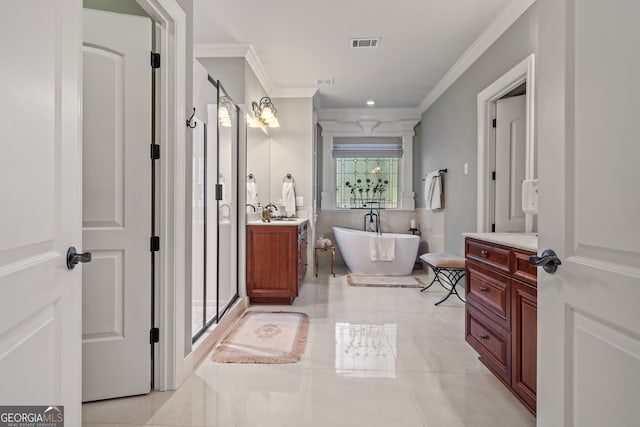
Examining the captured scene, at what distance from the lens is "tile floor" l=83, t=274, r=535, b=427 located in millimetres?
1759

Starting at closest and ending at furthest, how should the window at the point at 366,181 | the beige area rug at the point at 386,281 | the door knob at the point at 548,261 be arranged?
the door knob at the point at 548,261
the beige area rug at the point at 386,281
the window at the point at 366,181

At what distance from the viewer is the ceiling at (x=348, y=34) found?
2.93m

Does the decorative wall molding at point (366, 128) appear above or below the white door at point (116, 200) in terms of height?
above

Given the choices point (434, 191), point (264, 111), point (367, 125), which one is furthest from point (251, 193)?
point (367, 125)

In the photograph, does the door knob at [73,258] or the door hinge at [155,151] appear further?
the door hinge at [155,151]

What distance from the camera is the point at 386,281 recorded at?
16.3 ft

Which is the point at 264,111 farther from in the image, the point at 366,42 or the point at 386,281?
the point at 386,281

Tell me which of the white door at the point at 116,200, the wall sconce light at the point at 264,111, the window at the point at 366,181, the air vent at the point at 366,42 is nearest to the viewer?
the white door at the point at 116,200

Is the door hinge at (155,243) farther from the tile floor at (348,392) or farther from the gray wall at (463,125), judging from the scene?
the gray wall at (463,125)

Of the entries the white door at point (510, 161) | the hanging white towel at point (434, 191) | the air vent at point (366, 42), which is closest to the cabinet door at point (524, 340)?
the white door at point (510, 161)

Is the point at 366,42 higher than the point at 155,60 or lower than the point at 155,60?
higher

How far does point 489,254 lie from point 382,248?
3.11 m

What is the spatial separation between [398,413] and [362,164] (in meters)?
5.03

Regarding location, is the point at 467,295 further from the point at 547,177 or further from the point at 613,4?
the point at 613,4
